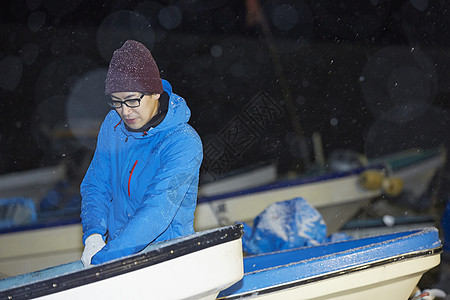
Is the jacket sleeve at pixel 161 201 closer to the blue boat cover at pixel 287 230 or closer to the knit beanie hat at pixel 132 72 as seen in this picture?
the knit beanie hat at pixel 132 72

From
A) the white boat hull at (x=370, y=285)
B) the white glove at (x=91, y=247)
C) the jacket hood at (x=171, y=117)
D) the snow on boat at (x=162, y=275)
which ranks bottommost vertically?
the white boat hull at (x=370, y=285)

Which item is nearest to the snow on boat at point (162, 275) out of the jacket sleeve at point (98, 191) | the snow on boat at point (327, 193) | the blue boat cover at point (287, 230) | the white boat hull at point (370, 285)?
the jacket sleeve at point (98, 191)

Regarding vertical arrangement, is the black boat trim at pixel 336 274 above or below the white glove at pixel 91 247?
below

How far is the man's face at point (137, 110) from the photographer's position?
5.84 ft

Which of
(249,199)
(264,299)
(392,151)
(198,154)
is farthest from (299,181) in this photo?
(392,151)

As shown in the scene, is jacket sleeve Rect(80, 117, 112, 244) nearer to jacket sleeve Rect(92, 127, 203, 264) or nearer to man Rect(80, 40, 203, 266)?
man Rect(80, 40, 203, 266)

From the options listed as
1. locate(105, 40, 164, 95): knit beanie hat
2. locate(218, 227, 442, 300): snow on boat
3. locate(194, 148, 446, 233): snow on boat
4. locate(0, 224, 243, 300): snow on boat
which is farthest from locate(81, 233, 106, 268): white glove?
locate(194, 148, 446, 233): snow on boat

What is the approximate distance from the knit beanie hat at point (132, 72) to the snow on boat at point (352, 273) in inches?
40.5

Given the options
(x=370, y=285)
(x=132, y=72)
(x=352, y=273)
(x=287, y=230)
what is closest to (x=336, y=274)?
(x=352, y=273)

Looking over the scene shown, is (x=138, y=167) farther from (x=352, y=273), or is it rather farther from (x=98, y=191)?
(x=352, y=273)

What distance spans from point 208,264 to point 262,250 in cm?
169

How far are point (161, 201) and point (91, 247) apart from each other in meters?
0.35

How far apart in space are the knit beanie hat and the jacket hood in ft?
0.37

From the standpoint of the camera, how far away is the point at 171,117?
1894mm
